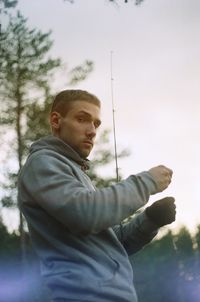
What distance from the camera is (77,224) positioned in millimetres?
2102

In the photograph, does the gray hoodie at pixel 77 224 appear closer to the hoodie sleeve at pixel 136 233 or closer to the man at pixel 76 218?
the man at pixel 76 218

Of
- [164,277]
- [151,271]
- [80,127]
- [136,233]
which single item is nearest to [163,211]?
[136,233]

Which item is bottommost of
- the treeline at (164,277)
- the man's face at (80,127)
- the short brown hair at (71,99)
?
the treeline at (164,277)

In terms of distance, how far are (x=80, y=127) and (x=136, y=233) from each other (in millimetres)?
698

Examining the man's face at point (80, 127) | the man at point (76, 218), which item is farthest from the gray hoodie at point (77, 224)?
the man's face at point (80, 127)

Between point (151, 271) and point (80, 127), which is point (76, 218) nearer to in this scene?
point (80, 127)

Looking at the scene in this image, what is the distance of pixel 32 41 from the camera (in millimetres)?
19922

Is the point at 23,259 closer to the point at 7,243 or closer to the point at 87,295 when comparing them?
the point at 7,243

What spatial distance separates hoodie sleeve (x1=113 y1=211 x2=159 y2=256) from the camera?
2.74 meters

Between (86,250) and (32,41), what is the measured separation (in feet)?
61.1

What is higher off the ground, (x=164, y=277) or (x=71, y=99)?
(x=71, y=99)

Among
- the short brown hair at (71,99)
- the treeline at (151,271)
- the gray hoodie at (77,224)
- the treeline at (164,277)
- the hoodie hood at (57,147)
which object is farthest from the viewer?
the treeline at (164,277)

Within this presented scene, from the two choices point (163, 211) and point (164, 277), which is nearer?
point (163, 211)

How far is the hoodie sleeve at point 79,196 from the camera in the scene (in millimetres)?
2102
